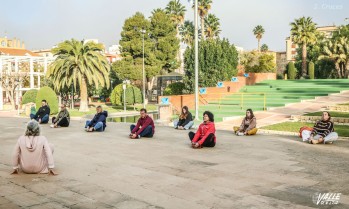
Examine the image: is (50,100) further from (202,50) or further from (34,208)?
(34,208)

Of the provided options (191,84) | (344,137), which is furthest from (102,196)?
(191,84)

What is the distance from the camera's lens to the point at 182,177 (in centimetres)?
735

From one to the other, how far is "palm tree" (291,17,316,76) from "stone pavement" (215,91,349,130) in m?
21.4

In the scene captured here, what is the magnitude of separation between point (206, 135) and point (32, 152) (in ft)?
16.9

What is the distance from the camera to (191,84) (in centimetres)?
3178

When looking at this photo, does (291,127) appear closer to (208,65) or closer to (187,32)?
(208,65)

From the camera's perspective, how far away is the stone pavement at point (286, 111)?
762 inches

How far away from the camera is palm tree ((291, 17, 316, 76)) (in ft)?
162

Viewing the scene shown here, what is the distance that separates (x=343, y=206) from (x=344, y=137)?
26.5ft

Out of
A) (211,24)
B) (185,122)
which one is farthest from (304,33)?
(185,122)

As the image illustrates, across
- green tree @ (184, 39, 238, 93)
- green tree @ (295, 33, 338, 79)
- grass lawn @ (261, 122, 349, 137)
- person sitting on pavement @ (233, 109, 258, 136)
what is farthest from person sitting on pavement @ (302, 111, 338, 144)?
green tree @ (295, 33, 338, 79)

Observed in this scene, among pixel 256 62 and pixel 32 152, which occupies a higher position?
pixel 256 62

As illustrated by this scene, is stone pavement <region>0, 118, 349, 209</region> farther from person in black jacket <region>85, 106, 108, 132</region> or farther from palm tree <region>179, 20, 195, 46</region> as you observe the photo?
palm tree <region>179, 20, 195, 46</region>

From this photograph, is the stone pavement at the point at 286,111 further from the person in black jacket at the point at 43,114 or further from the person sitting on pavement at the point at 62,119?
the person in black jacket at the point at 43,114
